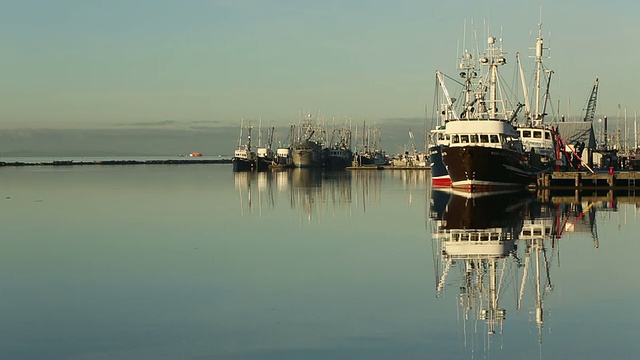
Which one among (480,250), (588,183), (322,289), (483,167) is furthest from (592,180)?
(322,289)

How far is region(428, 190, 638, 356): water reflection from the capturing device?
21.1 meters

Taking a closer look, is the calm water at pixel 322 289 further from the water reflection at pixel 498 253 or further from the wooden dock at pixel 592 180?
the wooden dock at pixel 592 180

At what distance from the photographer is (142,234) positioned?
41.6 m

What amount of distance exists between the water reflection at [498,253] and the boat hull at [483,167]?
14.6 metres

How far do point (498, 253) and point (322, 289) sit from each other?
944cm

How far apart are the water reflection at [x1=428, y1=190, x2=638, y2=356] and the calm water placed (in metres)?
0.09

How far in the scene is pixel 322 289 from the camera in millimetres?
24672

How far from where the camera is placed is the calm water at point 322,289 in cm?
1775

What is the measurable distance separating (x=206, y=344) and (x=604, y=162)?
129532mm

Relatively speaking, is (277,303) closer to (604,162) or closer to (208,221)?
(208,221)

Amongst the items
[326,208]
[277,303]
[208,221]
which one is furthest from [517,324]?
[326,208]

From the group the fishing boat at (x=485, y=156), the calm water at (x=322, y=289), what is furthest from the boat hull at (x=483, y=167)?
the calm water at (x=322, y=289)

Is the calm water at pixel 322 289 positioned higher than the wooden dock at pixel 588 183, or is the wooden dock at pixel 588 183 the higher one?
the calm water at pixel 322 289

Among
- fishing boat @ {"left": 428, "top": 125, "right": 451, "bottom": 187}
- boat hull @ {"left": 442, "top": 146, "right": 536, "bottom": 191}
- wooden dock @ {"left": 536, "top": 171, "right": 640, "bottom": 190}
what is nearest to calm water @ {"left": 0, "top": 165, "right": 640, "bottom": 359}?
boat hull @ {"left": 442, "top": 146, "right": 536, "bottom": 191}
